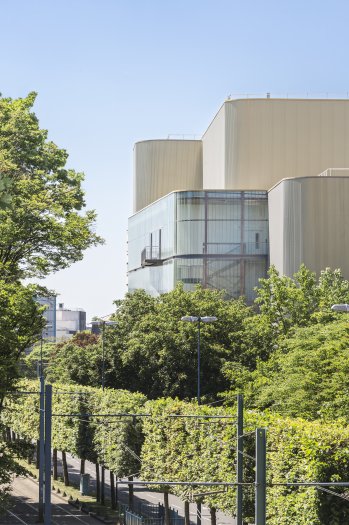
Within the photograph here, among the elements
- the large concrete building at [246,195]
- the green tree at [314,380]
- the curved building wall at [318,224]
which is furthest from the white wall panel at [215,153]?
the green tree at [314,380]

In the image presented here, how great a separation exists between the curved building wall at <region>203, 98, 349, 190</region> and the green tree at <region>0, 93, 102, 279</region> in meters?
54.9

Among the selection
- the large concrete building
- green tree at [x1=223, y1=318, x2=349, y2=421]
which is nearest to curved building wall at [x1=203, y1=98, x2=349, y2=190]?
the large concrete building

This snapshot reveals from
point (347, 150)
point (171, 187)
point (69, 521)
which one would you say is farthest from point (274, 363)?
point (171, 187)

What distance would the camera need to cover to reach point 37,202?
6119cm

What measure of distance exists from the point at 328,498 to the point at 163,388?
44.9 meters

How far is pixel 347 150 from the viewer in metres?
119

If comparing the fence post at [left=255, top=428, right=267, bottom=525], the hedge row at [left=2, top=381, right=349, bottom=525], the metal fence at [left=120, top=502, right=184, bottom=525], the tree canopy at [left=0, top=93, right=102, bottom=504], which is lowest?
the metal fence at [left=120, top=502, right=184, bottom=525]

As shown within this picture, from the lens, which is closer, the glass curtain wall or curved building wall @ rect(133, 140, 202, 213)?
the glass curtain wall

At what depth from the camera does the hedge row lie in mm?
35562

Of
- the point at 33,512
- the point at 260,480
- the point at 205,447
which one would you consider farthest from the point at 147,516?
the point at 260,480

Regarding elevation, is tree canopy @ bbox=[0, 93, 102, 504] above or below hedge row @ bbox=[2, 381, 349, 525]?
above

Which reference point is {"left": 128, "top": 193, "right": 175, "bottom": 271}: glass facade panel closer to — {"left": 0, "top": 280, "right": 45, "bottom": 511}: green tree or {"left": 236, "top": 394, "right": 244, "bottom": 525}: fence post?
{"left": 0, "top": 280, "right": 45, "bottom": 511}: green tree

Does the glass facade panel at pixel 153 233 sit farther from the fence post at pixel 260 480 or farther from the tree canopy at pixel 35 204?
the fence post at pixel 260 480

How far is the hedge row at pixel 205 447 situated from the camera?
3556cm
